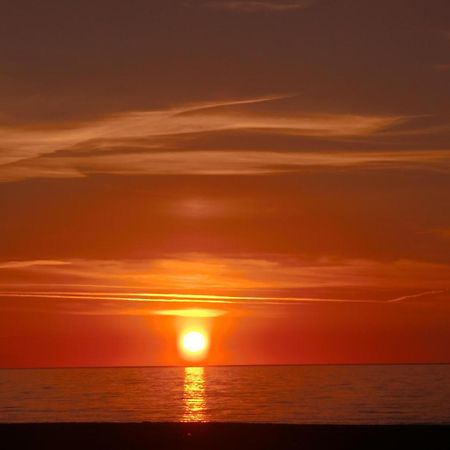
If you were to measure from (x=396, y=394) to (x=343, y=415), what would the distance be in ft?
111

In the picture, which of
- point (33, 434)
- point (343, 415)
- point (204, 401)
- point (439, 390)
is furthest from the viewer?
point (439, 390)

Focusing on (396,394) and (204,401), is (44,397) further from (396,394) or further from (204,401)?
(396,394)

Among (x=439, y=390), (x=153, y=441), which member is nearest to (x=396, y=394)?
(x=439, y=390)

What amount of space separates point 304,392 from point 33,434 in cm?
7810

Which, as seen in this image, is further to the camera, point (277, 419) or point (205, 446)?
point (277, 419)

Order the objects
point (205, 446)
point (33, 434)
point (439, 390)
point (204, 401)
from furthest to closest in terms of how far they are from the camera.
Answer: point (439, 390), point (204, 401), point (33, 434), point (205, 446)

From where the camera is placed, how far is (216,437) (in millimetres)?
35594

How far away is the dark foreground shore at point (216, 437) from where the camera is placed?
3356 cm

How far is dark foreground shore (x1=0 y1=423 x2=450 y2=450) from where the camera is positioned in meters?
33.6

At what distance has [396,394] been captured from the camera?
104062 mm

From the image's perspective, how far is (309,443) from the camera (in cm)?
3456

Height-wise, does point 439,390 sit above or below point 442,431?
above

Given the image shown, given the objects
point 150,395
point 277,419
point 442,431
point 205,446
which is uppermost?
point 150,395

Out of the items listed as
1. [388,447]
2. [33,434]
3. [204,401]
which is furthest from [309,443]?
[204,401]
